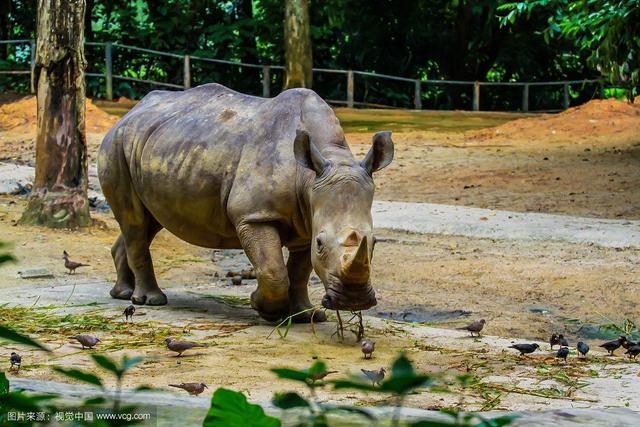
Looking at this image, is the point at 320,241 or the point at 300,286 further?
the point at 300,286

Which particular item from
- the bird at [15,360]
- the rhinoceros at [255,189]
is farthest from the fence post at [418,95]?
the bird at [15,360]

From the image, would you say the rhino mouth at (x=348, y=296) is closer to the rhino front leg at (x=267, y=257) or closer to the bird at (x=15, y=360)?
the rhino front leg at (x=267, y=257)

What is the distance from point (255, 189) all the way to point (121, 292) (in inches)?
71.8

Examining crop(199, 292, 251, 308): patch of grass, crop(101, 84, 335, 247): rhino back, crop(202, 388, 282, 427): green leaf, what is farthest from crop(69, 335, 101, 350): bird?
crop(202, 388, 282, 427): green leaf

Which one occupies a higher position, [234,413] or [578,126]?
[234,413]

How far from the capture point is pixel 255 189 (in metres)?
7.59

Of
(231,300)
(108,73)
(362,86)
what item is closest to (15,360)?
(231,300)

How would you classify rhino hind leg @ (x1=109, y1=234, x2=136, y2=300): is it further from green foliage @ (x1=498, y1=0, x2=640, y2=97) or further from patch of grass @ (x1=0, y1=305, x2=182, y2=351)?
green foliage @ (x1=498, y1=0, x2=640, y2=97)

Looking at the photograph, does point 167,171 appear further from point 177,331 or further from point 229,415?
point 229,415

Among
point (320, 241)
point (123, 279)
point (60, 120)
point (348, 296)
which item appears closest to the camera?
point (348, 296)

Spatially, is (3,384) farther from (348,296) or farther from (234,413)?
(348,296)

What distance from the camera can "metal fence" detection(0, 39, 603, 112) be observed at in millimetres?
27688

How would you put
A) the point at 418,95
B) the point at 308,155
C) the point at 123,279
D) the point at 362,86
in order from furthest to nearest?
the point at 362,86, the point at 418,95, the point at 123,279, the point at 308,155

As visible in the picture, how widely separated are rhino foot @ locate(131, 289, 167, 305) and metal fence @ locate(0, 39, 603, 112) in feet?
60.8
